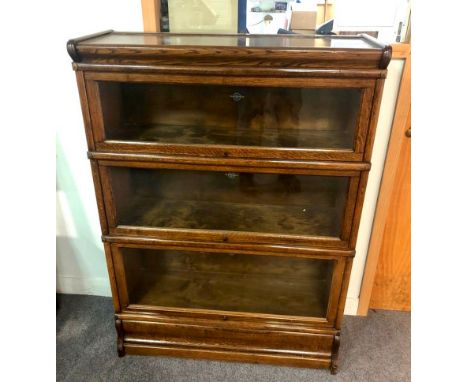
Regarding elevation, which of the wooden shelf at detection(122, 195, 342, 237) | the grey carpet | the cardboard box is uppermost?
the cardboard box

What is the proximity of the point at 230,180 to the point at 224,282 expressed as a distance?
0.47 metres

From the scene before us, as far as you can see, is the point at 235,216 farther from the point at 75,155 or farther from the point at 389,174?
the point at 75,155

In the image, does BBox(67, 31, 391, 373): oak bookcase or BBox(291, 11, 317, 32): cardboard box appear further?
BBox(291, 11, 317, 32): cardboard box

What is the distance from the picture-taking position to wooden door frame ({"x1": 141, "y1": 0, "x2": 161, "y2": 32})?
4.24 ft

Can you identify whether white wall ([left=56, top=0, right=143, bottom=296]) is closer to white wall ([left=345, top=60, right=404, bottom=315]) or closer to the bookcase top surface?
the bookcase top surface

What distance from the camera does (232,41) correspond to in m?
1.16

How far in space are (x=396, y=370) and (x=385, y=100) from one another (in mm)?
1064

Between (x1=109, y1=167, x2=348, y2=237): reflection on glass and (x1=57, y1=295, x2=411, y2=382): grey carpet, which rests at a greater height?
(x1=109, y1=167, x2=348, y2=237): reflection on glass

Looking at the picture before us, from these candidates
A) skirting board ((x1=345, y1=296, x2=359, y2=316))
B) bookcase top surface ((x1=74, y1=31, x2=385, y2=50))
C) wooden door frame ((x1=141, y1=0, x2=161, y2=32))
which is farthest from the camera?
skirting board ((x1=345, y1=296, x2=359, y2=316))

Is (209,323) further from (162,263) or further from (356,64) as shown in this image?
(356,64)

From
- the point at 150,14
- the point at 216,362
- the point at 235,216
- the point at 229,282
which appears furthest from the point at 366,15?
the point at 216,362

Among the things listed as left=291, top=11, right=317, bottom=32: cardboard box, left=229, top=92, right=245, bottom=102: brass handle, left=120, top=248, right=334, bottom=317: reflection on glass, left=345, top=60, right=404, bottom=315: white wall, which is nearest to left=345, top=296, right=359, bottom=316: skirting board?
left=345, top=60, right=404, bottom=315: white wall

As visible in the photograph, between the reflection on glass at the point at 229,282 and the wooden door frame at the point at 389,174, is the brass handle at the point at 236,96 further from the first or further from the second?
the reflection on glass at the point at 229,282

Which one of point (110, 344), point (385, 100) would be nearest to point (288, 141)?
point (385, 100)
